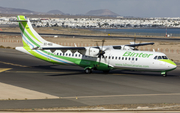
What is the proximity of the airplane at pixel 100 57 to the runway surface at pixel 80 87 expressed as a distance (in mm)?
1195

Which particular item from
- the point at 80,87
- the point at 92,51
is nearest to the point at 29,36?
the point at 92,51

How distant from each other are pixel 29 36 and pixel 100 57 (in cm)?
1105

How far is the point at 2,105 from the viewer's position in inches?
754

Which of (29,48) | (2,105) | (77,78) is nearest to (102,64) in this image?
(77,78)

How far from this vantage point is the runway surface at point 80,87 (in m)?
20.7

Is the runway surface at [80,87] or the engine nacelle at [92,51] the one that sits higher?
the engine nacelle at [92,51]

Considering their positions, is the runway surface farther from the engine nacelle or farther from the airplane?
the engine nacelle

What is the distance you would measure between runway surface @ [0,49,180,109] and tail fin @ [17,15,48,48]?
135 inches

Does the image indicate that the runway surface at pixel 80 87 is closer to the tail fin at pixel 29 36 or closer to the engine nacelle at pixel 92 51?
the engine nacelle at pixel 92 51

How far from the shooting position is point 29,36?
132ft

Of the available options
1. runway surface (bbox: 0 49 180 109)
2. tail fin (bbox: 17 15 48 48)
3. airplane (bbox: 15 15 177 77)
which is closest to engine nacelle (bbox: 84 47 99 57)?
airplane (bbox: 15 15 177 77)

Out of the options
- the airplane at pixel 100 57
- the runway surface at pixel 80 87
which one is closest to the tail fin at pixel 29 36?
the airplane at pixel 100 57

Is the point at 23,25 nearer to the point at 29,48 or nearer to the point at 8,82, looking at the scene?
the point at 29,48

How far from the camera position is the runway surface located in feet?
67.8
